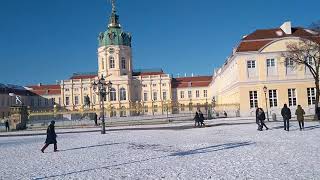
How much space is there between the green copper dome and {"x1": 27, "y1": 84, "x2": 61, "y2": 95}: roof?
19.6 m

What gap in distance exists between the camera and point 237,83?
4978cm

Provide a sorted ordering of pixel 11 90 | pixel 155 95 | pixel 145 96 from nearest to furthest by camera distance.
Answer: pixel 11 90
pixel 145 96
pixel 155 95

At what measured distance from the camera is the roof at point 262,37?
49.0 metres

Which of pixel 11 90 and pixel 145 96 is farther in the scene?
pixel 145 96

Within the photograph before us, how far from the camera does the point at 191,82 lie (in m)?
110

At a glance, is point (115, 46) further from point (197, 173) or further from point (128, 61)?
point (197, 173)

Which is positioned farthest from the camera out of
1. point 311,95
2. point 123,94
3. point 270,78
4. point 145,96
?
point 145,96

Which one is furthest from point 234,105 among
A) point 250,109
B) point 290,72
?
point 290,72

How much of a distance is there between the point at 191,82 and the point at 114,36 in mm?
24924

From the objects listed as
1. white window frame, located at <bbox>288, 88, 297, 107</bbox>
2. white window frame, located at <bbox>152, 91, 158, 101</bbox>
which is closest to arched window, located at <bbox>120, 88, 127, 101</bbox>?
white window frame, located at <bbox>152, 91, 158, 101</bbox>

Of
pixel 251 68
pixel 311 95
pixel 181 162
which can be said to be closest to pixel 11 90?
pixel 251 68

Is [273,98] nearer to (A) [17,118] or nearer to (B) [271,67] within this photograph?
(B) [271,67]

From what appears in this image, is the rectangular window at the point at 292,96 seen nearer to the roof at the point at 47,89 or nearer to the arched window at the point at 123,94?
the arched window at the point at 123,94

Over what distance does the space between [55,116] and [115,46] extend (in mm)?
42709
